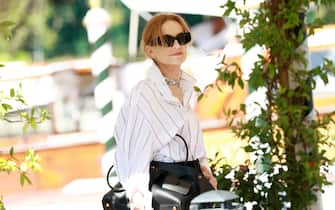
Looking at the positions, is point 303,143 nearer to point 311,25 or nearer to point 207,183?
point 311,25

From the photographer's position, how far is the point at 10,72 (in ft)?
12.5

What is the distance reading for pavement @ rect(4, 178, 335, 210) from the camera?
159 inches

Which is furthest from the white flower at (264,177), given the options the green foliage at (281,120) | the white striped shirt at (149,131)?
the white striped shirt at (149,131)

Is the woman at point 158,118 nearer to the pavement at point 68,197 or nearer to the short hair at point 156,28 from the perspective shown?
the short hair at point 156,28

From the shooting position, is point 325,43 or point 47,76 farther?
point 47,76

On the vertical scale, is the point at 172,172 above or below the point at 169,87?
below

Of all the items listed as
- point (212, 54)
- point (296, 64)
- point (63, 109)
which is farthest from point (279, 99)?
point (63, 109)

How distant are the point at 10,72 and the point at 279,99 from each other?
4.63 ft

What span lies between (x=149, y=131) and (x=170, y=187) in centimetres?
20

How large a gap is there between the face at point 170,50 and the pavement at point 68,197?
1467mm

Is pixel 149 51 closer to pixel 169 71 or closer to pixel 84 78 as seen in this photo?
pixel 169 71

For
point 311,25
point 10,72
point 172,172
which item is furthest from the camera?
point 10,72

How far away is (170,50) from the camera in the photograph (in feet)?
8.78

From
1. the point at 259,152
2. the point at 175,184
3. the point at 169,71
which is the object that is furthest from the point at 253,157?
the point at 175,184
